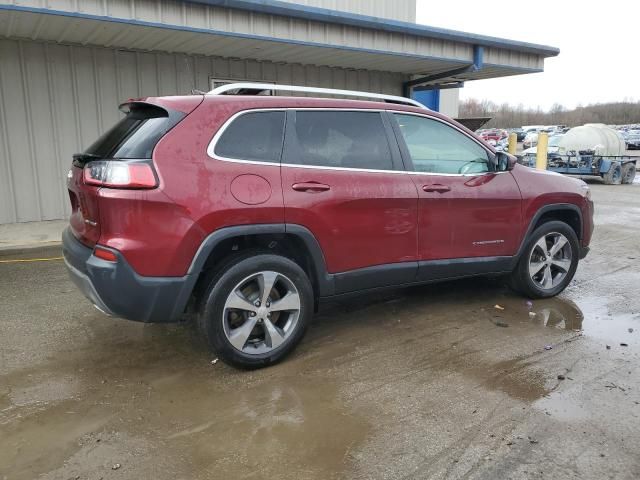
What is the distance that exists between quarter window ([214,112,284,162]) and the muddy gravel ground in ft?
4.79

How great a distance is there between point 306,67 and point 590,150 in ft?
42.1

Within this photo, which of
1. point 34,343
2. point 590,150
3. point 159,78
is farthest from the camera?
point 590,150

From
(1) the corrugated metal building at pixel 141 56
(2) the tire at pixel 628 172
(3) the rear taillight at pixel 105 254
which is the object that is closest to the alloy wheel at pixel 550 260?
(3) the rear taillight at pixel 105 254

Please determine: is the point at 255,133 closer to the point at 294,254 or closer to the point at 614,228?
the point at 294,254

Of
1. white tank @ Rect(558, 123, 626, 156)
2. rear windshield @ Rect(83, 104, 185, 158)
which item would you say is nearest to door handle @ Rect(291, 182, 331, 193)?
rear windshield @ Rect(83, 104, 185, 158)

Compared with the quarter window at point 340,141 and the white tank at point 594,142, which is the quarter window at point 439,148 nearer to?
the quarter window at point 340,141

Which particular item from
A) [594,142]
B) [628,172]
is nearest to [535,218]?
[594,142]

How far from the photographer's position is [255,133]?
353 cm

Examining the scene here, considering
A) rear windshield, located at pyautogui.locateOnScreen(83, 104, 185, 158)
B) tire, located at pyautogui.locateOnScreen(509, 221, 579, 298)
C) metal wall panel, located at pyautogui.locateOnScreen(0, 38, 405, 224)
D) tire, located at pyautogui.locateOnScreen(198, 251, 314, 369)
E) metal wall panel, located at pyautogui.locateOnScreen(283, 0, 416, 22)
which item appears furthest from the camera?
metal wall panel, located at pyautogui.locateOnScreen(283, 0, 416, 22)

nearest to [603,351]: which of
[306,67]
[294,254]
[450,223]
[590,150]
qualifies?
[450,223]

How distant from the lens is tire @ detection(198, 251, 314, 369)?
336 cm

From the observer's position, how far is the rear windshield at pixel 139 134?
3.21m

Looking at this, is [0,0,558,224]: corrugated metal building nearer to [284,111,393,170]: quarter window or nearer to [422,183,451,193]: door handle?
[284,111,393,170]: quarter window

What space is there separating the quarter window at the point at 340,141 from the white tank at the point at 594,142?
17076 millimetres
